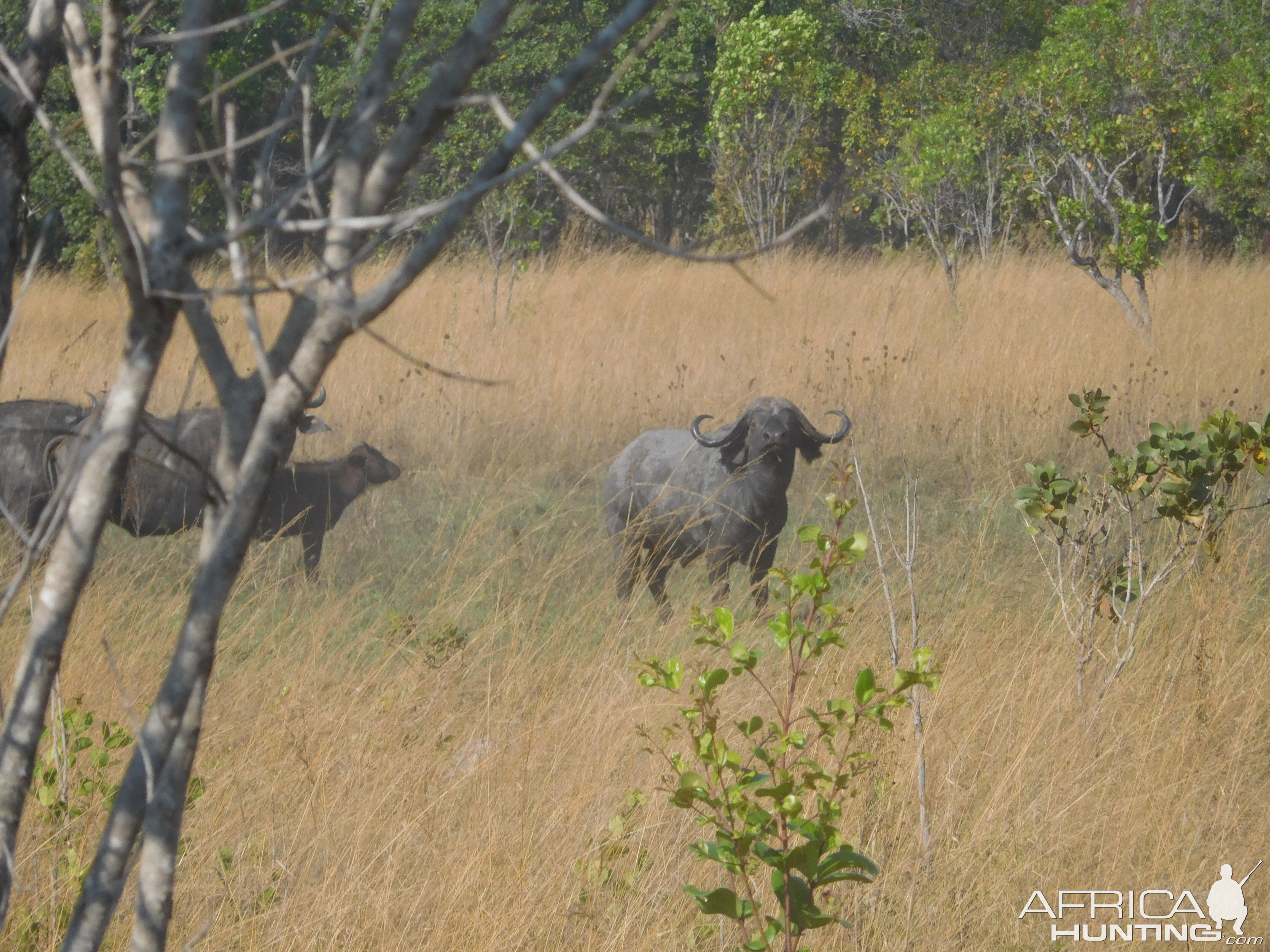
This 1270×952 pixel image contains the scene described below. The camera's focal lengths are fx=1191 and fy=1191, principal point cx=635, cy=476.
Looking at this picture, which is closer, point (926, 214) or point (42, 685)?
point (42, 685)

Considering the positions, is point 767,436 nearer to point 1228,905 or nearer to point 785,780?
point 1228,905

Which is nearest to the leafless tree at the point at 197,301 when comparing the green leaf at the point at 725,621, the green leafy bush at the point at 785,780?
the green leafy bush at the point at 785,780

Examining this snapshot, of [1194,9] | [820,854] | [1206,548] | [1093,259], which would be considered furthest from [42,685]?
[1194,9]

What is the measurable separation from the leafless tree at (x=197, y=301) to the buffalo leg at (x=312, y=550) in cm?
467

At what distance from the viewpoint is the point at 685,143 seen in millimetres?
17859

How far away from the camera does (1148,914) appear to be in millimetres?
2793

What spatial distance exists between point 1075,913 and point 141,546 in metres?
5.02

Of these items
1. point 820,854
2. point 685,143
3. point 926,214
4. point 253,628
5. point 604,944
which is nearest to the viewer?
point 820,854

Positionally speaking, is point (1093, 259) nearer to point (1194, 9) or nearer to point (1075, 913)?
point (1194, 9)

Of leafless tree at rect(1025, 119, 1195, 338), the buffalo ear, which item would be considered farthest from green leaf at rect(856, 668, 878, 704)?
leafless tree at rect(1025, 119, 1195, 338)

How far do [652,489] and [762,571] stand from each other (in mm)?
651

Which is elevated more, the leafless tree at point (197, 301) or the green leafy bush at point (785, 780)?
the leafless tree at point (197, 301)

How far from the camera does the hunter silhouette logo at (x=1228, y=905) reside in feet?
8.75

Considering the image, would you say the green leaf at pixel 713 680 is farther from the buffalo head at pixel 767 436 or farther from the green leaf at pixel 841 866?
the buffalo head at pixel 767 436
